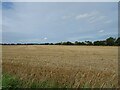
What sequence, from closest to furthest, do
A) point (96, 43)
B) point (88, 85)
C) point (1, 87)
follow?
1. point (1, 87)
2. point (88, 85)
3. point (96, 43)

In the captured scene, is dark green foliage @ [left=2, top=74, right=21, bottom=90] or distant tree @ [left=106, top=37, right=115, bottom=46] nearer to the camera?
dark green foliage @ [left=2, top=74, right=21, bottom=90]

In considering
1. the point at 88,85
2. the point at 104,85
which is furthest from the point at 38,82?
the point at 104,85

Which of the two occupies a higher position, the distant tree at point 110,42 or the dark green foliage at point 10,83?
the distant tree at point 110,42

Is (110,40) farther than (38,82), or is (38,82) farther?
(110,40)

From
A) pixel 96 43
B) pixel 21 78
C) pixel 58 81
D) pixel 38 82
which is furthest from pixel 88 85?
pixel 96 43

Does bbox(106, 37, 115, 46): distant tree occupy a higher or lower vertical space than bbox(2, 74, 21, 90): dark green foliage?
higher

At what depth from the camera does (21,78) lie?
8.29 meters

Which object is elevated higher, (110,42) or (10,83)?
(110,42)

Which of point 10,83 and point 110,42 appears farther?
point 110,42

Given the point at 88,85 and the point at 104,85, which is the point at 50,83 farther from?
the point at 104,85

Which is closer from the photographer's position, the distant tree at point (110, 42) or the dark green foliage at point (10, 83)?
the dark green foliage at point (10, 83)

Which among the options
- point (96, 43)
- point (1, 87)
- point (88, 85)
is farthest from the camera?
point (96, 43)

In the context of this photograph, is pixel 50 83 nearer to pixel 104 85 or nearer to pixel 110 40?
pixel 104 85

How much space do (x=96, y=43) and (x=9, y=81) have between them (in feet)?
274
